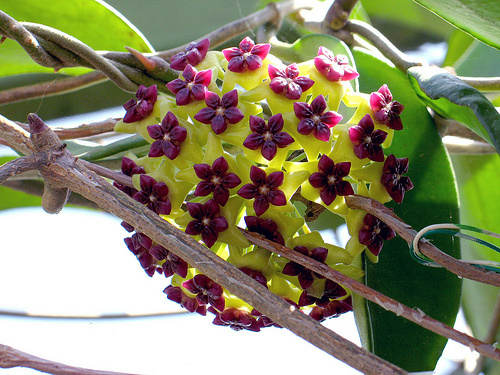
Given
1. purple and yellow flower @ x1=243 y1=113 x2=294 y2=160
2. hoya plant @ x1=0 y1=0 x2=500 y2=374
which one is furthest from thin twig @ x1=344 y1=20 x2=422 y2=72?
purple and yellow flower @ x1=243 y1=113 x2=294 y2=160

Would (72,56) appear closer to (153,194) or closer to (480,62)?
(153,194)

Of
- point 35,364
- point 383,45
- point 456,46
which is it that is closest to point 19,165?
point 35,364

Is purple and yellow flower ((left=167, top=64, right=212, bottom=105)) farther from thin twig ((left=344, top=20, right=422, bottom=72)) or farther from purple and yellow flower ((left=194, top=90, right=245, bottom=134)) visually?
thin twig ((left=344, top=20, right=422, bottom=72))

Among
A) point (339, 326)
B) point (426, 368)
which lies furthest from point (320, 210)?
point (339, 326)

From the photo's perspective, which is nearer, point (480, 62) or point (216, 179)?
point (216, 179)

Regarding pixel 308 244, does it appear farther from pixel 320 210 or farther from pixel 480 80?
pixel 480 80

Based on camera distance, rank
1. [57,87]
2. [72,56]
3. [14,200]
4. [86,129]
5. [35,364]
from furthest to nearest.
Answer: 1. [14,200]
2. [57,87]
3. [86,129]
4. [72,56]
5. [35,364]

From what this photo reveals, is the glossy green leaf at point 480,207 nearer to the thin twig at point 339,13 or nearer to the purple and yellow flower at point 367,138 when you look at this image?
the thin twig at point 339,13
